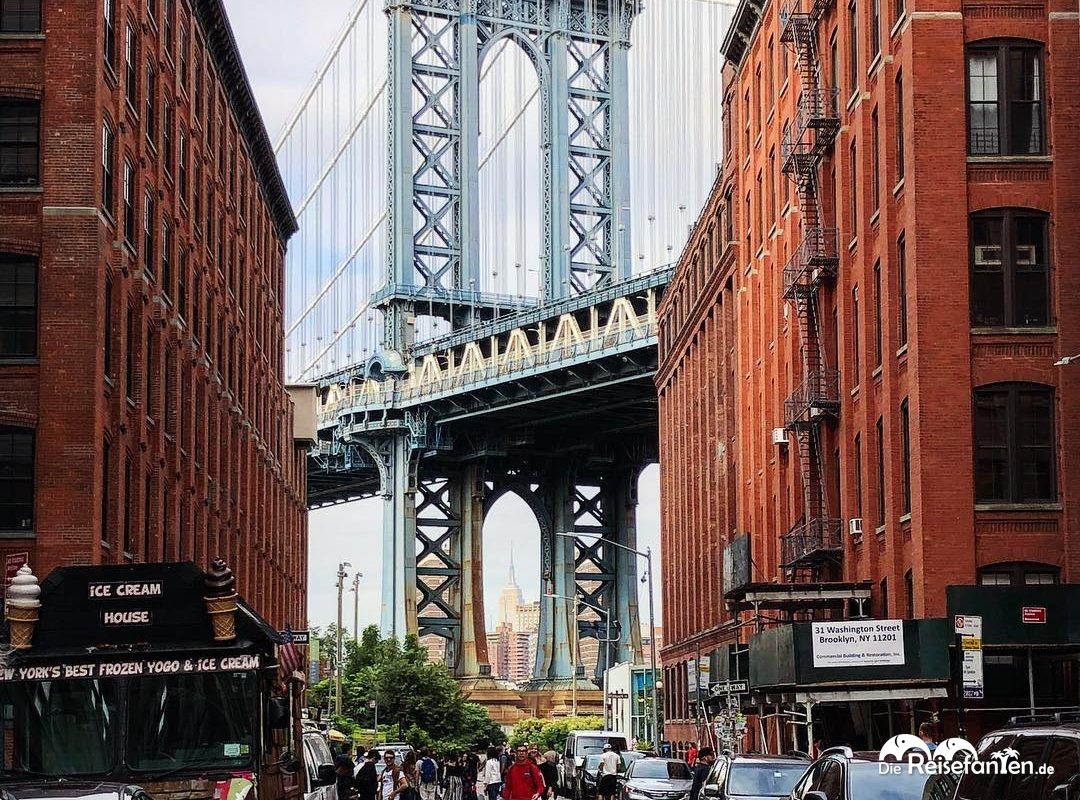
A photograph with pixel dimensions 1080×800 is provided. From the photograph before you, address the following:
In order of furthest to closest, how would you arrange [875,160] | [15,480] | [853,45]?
1. [853,45]
2. [875,160]
3. [15,480]

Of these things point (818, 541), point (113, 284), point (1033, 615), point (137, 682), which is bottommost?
point (137, 682)

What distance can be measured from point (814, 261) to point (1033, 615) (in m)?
12.4

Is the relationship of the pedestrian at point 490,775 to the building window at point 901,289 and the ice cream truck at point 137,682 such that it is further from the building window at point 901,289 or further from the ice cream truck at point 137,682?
the ice cream truck at point 137,682

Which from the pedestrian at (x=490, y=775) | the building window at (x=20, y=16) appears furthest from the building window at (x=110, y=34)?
the pedestrian at (x=490, y=775)

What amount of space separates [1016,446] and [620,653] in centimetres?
10092

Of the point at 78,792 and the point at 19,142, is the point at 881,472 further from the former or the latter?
the point at 78,792

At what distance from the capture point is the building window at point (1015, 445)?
36.1m

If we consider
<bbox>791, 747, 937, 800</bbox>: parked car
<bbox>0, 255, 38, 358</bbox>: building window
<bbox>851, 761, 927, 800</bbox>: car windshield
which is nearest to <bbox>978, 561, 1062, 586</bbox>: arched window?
<bbox>0, 255, 38, 358</bbox>: building window

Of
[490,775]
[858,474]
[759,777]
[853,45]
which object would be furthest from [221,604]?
[853,45]

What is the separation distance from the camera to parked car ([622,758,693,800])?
3831 centimetres

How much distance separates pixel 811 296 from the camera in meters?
45.4

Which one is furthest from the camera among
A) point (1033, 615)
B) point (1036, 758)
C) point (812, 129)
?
point (812, 129)

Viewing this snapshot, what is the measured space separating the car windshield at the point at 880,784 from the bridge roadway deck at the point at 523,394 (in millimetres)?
76451

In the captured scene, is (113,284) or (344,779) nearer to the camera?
(344,779)
